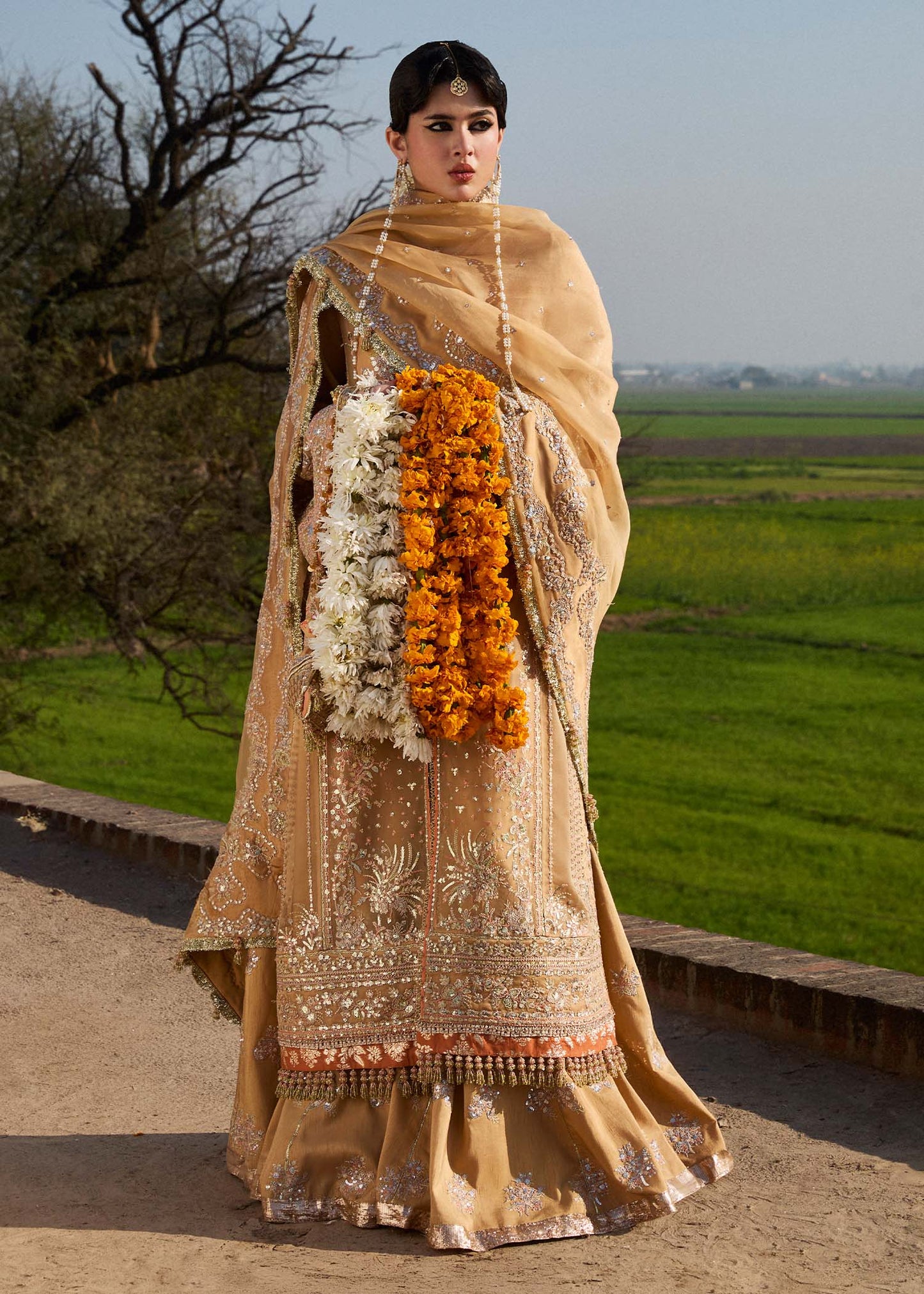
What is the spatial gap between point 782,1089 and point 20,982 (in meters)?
2.43

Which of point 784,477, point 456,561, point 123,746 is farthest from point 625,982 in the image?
Answer: point 784,477

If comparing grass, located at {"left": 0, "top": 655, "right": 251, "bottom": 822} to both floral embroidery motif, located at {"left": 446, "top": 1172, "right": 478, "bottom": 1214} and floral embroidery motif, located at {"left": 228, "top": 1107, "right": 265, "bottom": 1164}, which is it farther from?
floral embroidery motif, located at {"left": 446, "top": 1172, "right": 478, "bottom": 1214}

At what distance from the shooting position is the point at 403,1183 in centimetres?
309

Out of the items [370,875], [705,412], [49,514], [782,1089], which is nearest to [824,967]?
[782,1089]

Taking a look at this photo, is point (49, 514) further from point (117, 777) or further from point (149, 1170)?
point (149, 1170)

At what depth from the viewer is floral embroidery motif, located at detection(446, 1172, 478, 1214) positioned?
3.03 metres

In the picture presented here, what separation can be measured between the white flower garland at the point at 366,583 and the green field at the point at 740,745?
595cm

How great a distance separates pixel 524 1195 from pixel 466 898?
0.60 m

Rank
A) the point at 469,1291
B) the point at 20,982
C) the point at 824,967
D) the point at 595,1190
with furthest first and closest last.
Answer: the point at 20,982
the point at 824,967
the point at 595,1190
the point at 469,1291

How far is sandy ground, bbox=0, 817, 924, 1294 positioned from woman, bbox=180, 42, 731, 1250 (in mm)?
108

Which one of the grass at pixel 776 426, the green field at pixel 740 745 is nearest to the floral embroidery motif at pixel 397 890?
the green field at pixel 740 745

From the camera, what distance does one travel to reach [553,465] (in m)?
3.24

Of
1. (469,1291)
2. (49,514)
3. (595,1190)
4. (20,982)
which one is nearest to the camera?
(469,1291)

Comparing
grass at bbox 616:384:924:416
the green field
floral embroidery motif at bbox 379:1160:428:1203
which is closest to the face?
floral embroidery motif at bbox 379:1160:428:1203
